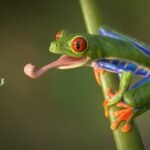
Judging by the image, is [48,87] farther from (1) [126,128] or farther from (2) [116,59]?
(1) [126,128]

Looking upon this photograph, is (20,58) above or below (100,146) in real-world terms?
above

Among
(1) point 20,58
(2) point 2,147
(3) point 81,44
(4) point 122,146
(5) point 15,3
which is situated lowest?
(4) point 122,146

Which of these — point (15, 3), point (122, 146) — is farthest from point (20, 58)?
point (122, 146)

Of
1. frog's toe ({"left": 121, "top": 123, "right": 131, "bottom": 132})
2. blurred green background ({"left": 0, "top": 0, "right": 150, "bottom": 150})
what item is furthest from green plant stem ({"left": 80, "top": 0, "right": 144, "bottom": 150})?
blurred green background ({"left": 0, "top": 0, "right": 150, "bottom": 150})

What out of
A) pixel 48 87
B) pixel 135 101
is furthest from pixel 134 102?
pixel 48 87

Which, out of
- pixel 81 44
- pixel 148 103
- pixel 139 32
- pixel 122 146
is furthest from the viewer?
pixel 139 32

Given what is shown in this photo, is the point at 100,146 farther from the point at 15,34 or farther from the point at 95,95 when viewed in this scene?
the point at 15,34
